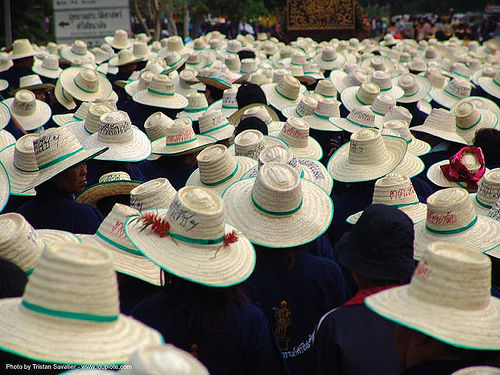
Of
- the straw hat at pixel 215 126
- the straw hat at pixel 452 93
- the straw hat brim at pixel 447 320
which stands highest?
the straw hat brim at pixel 447 320

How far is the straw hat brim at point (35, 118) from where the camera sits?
302 inches

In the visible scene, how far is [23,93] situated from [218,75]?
299 centimetres

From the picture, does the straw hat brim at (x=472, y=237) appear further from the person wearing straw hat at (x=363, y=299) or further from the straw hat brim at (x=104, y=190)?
the straw hat brim at (x=104, y=190)

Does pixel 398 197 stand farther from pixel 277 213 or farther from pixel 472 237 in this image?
pixel 277 213

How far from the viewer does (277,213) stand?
365 centimetres

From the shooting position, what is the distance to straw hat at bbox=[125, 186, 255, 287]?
2.84 m

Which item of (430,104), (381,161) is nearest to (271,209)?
(381,161)

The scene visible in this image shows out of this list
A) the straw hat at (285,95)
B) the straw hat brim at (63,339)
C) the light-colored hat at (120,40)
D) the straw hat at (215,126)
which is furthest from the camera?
the light-colored hat at (120,40)

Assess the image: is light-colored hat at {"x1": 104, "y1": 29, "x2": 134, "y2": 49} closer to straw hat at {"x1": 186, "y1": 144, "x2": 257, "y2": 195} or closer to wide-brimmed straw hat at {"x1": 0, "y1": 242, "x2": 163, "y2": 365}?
straw hat at {"x1": 186, "y1": 144, "x2": 257, "y2": 195}

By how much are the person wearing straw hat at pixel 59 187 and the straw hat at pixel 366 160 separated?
6.75ft

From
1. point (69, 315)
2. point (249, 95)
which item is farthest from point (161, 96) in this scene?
point (69, 315)

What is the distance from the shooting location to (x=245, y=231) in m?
3.64

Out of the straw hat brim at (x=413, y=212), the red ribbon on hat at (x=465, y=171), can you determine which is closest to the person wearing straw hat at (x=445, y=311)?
the straw hat brim at (x=413, y=212)

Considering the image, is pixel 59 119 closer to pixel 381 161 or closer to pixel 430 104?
pixel 381 161
